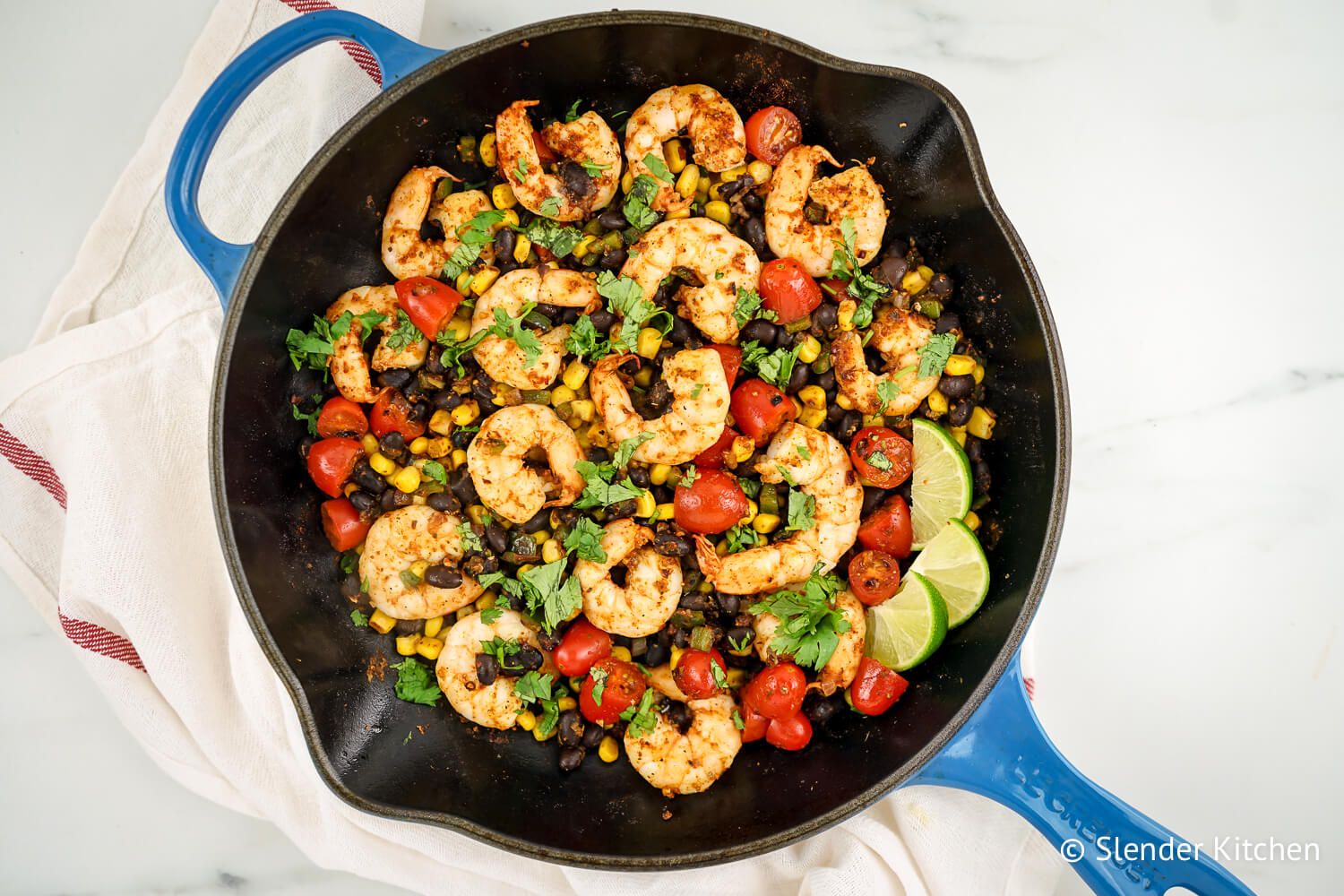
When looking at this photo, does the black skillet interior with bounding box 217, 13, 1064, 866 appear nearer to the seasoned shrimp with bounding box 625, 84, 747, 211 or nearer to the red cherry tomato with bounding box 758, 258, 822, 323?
the seasoned shrimp with bounding box 625, 84, 747, 211

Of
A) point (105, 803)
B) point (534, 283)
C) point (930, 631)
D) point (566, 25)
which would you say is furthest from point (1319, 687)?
point (105, 803)

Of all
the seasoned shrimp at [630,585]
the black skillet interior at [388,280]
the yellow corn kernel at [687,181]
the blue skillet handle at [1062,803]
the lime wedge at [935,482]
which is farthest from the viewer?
the yellow corn kernel at [687,181]

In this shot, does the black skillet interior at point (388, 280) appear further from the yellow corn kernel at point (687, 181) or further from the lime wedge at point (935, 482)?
the yellow corn kernel at point (687, 181)

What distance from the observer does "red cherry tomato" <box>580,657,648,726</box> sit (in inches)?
155

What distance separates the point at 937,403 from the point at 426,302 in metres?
2.15

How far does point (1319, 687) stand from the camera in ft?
14.8

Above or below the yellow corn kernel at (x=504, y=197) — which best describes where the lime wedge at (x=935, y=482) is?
below

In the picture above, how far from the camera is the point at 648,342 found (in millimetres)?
3982

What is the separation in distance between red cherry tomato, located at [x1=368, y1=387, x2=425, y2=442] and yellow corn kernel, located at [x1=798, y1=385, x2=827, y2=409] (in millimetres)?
1600

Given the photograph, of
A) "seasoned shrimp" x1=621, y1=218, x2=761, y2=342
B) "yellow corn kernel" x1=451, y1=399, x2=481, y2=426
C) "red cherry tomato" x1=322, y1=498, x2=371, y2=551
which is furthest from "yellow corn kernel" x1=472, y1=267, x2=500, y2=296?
"red cherry tomato" x1=322, y1=498, x2=371, y2=551

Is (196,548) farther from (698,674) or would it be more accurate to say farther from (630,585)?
(698,674)

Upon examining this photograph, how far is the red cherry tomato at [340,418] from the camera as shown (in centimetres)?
394

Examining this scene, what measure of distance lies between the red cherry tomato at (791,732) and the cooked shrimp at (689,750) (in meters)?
0.16

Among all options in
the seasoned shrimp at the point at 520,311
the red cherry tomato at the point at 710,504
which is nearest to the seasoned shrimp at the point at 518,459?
the seasoned shrimp at the point at 520,311
